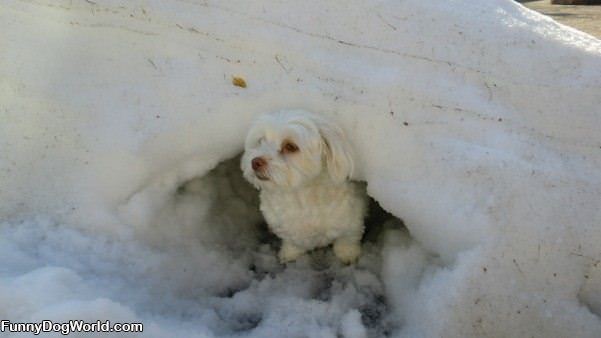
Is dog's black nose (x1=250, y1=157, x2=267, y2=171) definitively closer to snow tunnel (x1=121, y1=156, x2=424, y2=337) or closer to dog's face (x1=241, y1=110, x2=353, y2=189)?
dog's face (x1=241, y1=110, x2=353, y2=189)

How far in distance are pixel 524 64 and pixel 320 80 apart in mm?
894

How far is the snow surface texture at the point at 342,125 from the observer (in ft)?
5.97

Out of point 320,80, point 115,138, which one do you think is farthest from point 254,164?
point 115,138

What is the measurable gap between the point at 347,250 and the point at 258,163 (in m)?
0.75

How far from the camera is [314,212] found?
2.44 m

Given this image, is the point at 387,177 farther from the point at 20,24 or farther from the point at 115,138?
the point at 20,24

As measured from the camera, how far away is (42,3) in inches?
98.5

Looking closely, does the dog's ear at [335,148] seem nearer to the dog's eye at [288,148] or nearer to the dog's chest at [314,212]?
the dog's eye at [288,148]

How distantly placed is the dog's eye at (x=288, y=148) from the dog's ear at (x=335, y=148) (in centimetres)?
13

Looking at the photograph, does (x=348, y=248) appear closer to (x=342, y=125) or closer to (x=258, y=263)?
(x=258, y=263)

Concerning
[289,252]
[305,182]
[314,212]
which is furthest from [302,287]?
[305,182]

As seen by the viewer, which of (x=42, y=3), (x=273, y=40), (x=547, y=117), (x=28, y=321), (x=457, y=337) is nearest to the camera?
(x=28, y=321)

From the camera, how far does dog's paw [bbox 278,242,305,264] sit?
104 inches

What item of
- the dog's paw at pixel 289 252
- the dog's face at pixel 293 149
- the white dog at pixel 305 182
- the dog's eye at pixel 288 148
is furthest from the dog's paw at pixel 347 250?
the dog's eye at pixel 288 148
